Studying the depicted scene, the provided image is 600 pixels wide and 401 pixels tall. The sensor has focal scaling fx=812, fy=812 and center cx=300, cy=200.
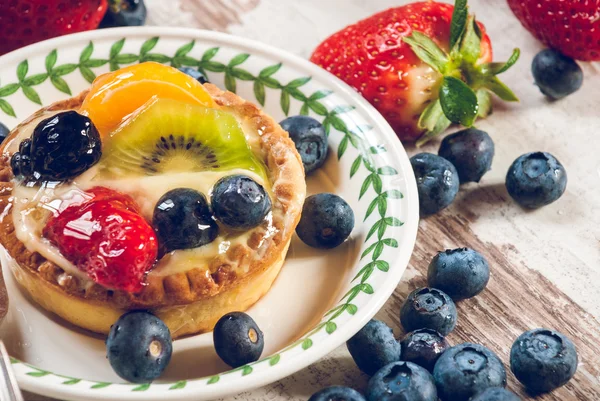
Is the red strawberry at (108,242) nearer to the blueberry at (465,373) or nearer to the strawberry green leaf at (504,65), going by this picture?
the blueberry at (465,373)

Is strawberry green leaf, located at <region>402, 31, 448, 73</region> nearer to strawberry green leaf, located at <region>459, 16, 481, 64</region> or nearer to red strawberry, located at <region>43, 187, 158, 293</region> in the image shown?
strawberry green leaf, located at <region>459, 16, 481, 64</region>

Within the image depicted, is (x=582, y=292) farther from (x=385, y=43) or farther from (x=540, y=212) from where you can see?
(x=385, y=43)

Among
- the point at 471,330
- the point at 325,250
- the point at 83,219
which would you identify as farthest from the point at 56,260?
the point at 471,330

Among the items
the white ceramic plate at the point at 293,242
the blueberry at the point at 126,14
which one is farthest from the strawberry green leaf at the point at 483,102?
the blueberry at the point at 126,14

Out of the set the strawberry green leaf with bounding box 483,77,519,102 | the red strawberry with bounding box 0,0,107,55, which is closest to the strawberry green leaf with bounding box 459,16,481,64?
the strawberry green leaf with bounding box 483,77,519,102

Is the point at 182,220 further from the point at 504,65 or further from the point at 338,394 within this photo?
the point at 504,65

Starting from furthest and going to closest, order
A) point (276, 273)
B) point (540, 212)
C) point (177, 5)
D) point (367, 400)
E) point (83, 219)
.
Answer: point (177, 5) → point (540, 212) → point (276, 273) → point (367, 400) → point (83, 219)

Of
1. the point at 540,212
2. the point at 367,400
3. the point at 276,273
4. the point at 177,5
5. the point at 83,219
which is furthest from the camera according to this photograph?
the point at 177,5
